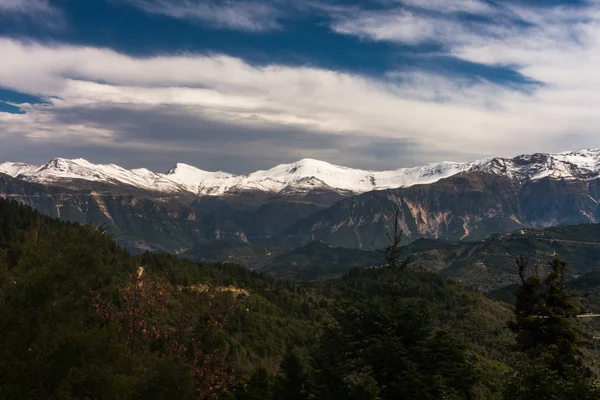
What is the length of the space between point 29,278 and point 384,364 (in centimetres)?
2780

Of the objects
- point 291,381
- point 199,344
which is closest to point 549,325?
point 291,381

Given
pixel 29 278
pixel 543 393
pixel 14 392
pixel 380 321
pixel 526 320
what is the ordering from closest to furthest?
pixel 14 392
pixel 543 393
pixel 29 278
pixel 380 321
pixel 526 320

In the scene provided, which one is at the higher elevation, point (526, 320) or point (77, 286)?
point (77, 286)

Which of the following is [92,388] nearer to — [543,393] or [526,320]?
[543,393]

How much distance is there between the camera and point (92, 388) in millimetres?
33312

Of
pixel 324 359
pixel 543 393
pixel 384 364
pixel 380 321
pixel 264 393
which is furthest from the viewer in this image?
pixel 264 393

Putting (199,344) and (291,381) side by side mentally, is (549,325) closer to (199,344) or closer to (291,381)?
(291,381)

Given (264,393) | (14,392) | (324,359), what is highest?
(14,392)

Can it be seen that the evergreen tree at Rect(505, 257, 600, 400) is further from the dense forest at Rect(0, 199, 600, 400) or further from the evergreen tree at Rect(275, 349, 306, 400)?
the evergreen tree at Rect(275, 349, 306, 400)

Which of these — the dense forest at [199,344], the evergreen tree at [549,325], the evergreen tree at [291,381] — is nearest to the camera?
the dense forest at [199,344]

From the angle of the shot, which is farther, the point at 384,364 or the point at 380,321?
the point at 380,321

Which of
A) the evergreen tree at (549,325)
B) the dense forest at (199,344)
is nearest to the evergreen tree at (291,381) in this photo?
the dense forest at (199,344)

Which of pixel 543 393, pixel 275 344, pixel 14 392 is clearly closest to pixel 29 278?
pixel 14 392

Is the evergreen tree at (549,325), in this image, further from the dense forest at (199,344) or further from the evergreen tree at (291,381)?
the evergreen tree at (291,381)
